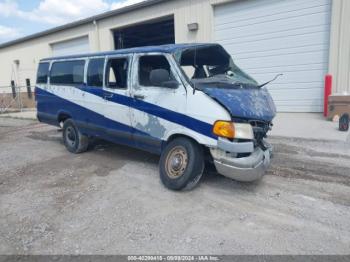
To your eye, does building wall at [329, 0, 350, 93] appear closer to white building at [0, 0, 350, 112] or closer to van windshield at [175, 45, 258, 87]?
white building at [0, 0, 350, 112]

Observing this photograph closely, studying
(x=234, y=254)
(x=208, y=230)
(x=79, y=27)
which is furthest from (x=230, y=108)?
(x=79, y=27)

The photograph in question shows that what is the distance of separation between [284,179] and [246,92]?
160 cm

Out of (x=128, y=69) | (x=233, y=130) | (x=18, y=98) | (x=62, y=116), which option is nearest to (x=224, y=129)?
(x=233, y=130)

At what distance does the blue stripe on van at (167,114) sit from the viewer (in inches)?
168

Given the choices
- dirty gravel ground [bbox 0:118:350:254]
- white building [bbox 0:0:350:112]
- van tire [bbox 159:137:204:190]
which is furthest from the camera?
white building [bbox 0:0:350:112]

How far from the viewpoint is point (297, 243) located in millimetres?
3215

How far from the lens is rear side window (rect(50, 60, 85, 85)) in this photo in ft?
21.3

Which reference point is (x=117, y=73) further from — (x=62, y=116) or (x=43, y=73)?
(x=43, y=73)

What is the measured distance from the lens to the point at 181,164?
4.54m

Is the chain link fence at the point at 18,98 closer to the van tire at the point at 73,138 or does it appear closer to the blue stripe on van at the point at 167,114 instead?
the van tire at the point at 73,138

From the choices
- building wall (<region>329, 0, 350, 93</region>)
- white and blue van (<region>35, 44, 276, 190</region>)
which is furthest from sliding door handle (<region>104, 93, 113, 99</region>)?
building wall (<region>329, 0, 350, 93</region>)

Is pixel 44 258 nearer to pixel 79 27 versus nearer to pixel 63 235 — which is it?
pixel 63 235

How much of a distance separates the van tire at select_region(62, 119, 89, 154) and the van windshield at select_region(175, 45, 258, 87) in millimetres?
3036

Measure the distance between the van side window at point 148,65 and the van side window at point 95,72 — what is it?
107cm
